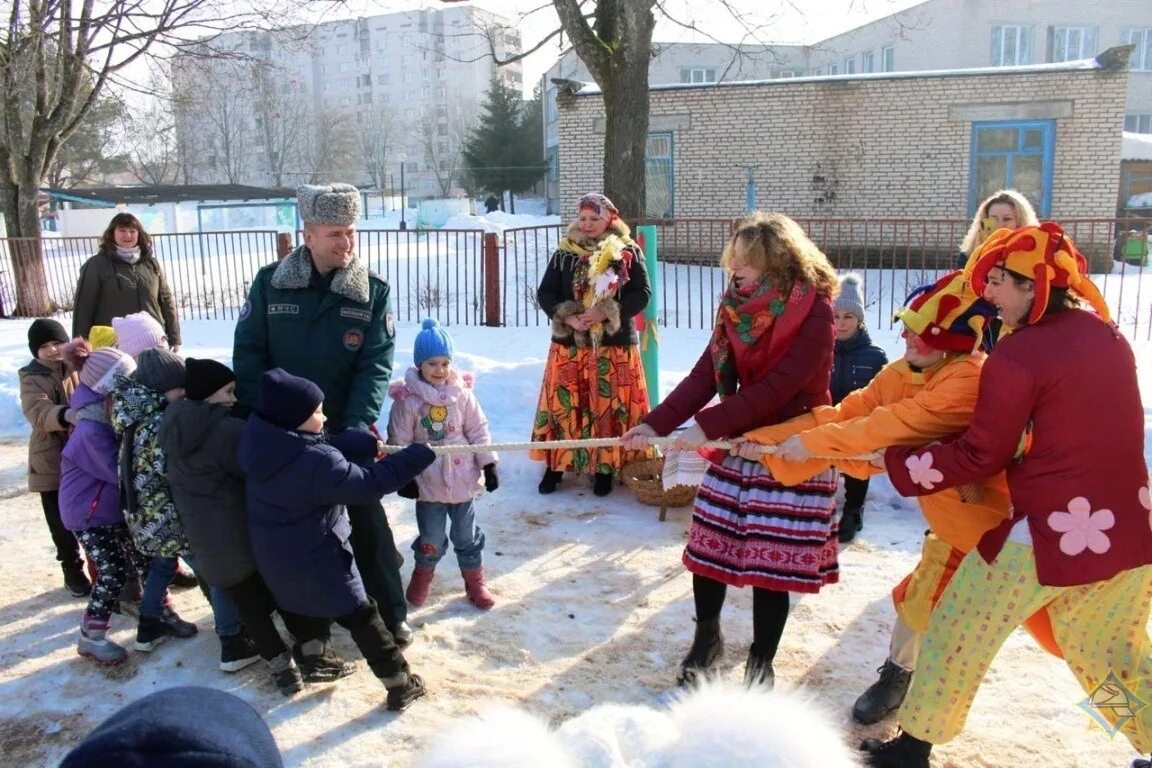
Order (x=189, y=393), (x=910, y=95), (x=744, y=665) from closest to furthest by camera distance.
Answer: (x=189, y=393)
(x=744, y=665)
(x=910, y=95)

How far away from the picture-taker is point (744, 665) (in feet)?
11.2

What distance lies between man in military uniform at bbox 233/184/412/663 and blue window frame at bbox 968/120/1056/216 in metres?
17.2

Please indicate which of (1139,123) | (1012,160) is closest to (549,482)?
(1012,160)

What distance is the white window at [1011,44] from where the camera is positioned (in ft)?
116

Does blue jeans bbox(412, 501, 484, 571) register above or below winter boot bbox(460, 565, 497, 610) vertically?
above

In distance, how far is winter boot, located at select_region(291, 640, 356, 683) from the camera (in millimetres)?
3348

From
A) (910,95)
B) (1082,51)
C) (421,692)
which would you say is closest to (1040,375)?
(421,692)

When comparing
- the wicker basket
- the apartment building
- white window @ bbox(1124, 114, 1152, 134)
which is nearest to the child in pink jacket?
the wicker basket

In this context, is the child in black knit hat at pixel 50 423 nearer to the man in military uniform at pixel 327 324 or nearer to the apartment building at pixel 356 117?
the man in military uniform at pixel 327 324

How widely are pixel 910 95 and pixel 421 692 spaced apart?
703 inches

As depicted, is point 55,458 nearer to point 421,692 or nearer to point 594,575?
point 421,692

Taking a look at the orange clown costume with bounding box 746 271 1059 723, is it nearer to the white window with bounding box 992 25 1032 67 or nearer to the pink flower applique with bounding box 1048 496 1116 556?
the pink flower applique with bounding box 1048 496 1116 556

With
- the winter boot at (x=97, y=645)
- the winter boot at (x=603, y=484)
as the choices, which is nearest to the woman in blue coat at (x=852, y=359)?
the winter boot at (x=603, y=484)

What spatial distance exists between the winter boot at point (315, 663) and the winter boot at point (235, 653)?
259 millimetres
